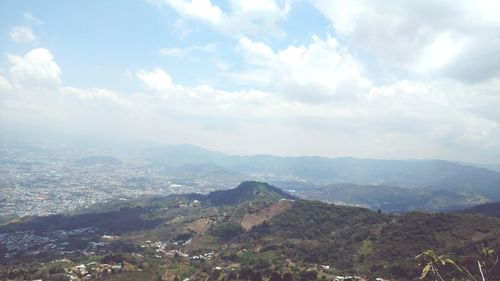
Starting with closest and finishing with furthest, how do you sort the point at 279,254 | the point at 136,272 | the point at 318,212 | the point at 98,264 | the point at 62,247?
the point at 136,272, the point at 98,264, the point at 279,254, the point at 62,247, the point at 318,212

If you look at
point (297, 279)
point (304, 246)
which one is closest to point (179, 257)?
point (304, 246)

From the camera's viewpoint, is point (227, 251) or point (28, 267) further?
point (227, 251)

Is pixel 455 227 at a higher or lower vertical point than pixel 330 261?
higher

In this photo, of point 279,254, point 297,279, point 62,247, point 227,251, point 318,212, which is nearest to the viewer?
point 297,279

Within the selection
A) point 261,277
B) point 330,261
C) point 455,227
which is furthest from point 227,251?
point 455,227

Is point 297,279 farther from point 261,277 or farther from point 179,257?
point 179,257

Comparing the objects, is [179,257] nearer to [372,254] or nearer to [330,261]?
[330,261]

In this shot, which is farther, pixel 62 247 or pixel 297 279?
pixel 62 247

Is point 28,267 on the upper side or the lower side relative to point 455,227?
lower

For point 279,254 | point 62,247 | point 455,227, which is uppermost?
point 455,227
